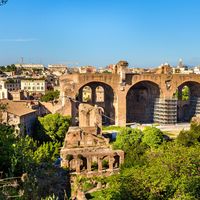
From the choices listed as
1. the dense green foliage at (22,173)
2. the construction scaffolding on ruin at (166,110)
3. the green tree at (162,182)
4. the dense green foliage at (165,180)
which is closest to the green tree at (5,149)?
the dense green foliage at (22,173)

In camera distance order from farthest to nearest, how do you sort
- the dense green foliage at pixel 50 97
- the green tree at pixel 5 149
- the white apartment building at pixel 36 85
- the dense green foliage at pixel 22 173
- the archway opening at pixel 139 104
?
the white apartment building at pixel 36 85 < the dense green foliage at pixel 50 97 < the archway opening at pixel 139 104 < the green tree at pixel 5 149 < the dense green foliage at pixel 22 173

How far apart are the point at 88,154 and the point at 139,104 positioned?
3004 cm

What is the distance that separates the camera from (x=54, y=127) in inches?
1394

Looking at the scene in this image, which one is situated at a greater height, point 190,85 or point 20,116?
point 190,85

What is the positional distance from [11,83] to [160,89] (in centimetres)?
4423

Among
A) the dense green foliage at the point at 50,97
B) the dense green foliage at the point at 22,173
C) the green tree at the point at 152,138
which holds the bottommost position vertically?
the green tree at the point at 152,138

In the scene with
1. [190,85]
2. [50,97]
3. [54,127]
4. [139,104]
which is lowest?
[54,127]

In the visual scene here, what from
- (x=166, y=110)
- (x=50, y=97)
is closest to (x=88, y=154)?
(x=166, y=110)

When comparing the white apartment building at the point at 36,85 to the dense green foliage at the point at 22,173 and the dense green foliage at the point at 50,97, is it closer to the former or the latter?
the dense green foliage at the point at 50,97

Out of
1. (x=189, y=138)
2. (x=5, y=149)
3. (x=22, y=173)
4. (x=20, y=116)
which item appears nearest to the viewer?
(x=22, y=173)

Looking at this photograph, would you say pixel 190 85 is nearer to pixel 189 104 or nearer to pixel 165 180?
pixel 189 104

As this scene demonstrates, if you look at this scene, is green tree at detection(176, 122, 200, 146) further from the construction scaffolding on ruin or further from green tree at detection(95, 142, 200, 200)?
the construction scaffolding on ruin

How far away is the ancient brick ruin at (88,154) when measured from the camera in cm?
2594

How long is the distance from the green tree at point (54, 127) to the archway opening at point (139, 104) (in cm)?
1999
